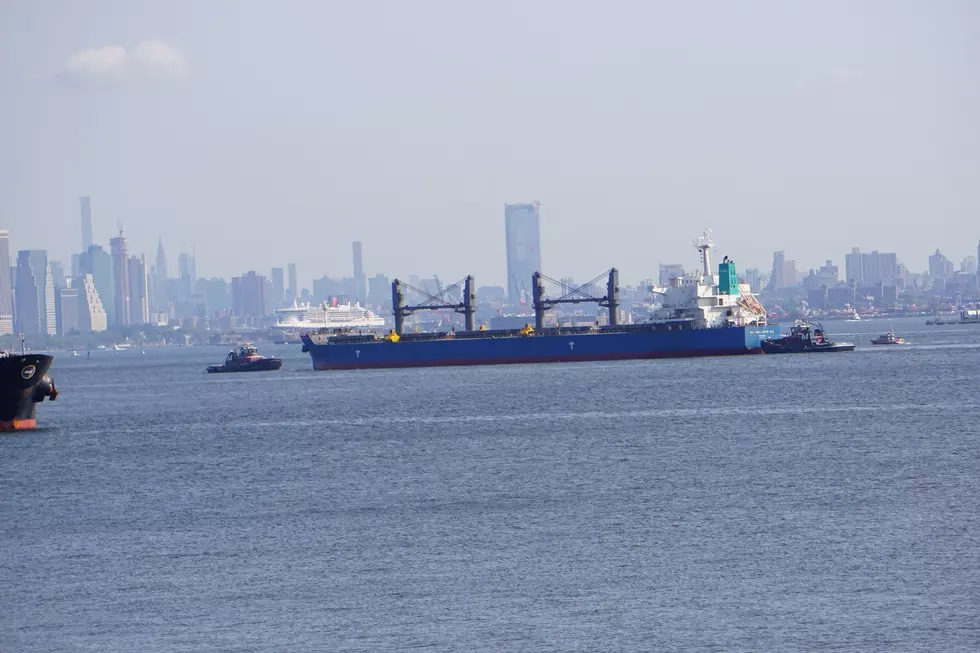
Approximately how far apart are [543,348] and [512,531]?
58.5 m

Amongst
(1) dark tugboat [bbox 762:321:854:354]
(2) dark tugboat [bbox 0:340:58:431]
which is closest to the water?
(2) dark tugboat [bbox 0:340:58:431]

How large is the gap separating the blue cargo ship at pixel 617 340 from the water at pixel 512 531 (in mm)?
28023

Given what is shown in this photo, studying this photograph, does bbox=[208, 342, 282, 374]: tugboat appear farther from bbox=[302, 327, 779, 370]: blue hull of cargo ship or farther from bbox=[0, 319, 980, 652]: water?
bbox=[0, 319, 980, 652]: water

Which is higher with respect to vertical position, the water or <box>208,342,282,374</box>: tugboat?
<box>208,342,282,374</box>: tugboat

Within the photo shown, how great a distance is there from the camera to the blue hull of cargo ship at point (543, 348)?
7731 centimetres

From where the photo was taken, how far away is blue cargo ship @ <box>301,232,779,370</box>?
7750 cm

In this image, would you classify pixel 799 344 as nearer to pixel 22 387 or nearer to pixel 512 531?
pixel 22 387

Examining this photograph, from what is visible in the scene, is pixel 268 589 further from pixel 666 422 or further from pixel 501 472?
pixel 666 422

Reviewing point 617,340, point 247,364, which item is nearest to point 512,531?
point 617,340

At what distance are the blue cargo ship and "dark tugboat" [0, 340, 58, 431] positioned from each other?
119 ft

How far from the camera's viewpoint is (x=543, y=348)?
81.8 metres

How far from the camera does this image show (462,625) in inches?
680

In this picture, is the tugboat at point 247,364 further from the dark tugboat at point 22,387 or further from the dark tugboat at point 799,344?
the dark tugboat at point 22,387

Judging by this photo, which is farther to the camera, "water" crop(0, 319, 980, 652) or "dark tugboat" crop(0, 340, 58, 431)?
"dark tugboat" crop(0, 340, 58, 431)
